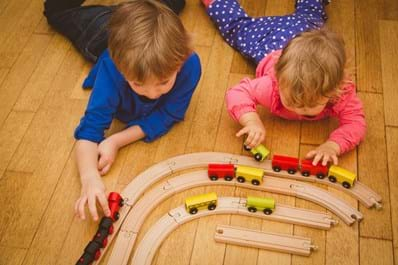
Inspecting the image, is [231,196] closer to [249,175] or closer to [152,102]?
[249,175]

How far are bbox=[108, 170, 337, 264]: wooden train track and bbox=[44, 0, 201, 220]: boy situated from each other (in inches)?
3.0

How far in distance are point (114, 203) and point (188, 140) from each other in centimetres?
33

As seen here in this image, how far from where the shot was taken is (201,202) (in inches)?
50.2

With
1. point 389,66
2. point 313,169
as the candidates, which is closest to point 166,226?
point 313,169

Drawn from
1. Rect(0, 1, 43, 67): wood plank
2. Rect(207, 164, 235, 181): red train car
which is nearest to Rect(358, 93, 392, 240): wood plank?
Rect(207, 164, 235, 181): red train car

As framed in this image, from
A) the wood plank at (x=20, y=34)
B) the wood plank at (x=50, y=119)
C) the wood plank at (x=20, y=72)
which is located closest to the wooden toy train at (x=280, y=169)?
the wood plank at (x=50, y=119)

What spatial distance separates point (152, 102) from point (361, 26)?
0.89 meters

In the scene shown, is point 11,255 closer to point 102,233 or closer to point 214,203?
point 102,233

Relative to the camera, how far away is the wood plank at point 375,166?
1.26 meters

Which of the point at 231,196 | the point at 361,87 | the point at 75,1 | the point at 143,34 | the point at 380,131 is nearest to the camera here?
the point at 143,34

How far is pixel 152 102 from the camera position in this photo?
142 cm

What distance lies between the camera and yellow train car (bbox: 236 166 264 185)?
1.33 metres

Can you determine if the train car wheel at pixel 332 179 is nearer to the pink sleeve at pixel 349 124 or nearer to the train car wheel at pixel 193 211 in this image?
the pink sleeve at pixel 349 124

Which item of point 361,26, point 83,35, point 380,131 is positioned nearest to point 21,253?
point 83,35
